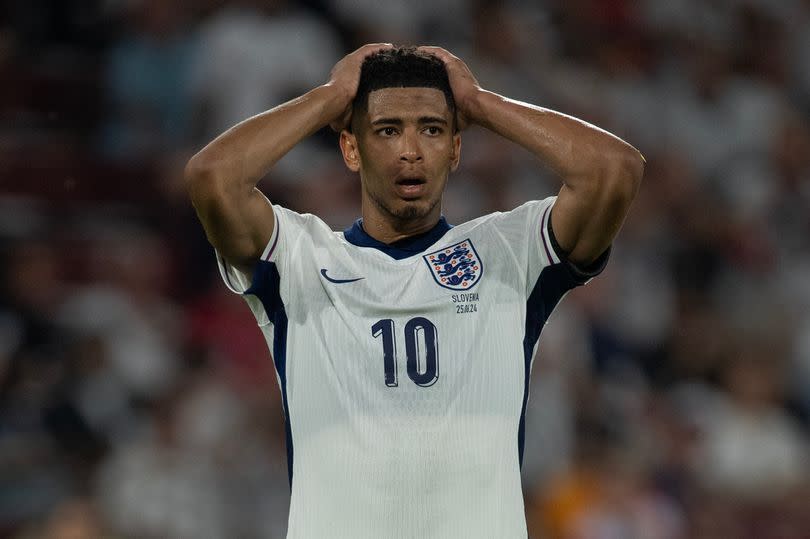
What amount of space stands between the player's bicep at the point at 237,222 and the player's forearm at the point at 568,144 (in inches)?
28.4

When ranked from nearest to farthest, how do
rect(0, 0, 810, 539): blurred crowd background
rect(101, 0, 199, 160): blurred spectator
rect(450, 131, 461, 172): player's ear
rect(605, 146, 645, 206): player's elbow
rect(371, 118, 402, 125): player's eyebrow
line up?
rect(605, 146, 645, 206): player's elbow
rect(371, 118, 402, 125): player's eyebrow
rect(450, 131, 461, 172): player's ear
rect(0, 0, 810, 539): blurred crowd background
rect(101, 0, 199, 160): blurred spectator

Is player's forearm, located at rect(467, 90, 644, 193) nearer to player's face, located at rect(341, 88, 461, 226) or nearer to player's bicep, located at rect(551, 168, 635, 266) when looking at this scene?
player's bicep, located at rect(551, 168, 635, 266)

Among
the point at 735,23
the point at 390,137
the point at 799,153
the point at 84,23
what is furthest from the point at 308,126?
the point at 735,23

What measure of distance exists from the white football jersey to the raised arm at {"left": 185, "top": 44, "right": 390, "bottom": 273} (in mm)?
83

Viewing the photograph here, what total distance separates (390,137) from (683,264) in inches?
258

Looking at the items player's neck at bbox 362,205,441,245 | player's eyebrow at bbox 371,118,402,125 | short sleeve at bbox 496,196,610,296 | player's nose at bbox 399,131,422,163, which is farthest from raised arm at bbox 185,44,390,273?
short sleeve at bbox 496,196,610,296

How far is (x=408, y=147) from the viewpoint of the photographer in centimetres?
413

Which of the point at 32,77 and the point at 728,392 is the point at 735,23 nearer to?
the point at 728,392

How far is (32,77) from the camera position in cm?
949

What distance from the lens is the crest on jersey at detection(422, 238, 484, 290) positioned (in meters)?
4.15

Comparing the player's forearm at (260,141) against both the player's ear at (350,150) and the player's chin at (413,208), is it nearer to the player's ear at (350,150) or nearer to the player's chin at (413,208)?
the player's ear at (350,150)

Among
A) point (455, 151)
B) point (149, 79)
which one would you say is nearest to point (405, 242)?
point (455, 151)

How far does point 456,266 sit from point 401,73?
0.61 m

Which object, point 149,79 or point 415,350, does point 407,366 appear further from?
point 149,79
